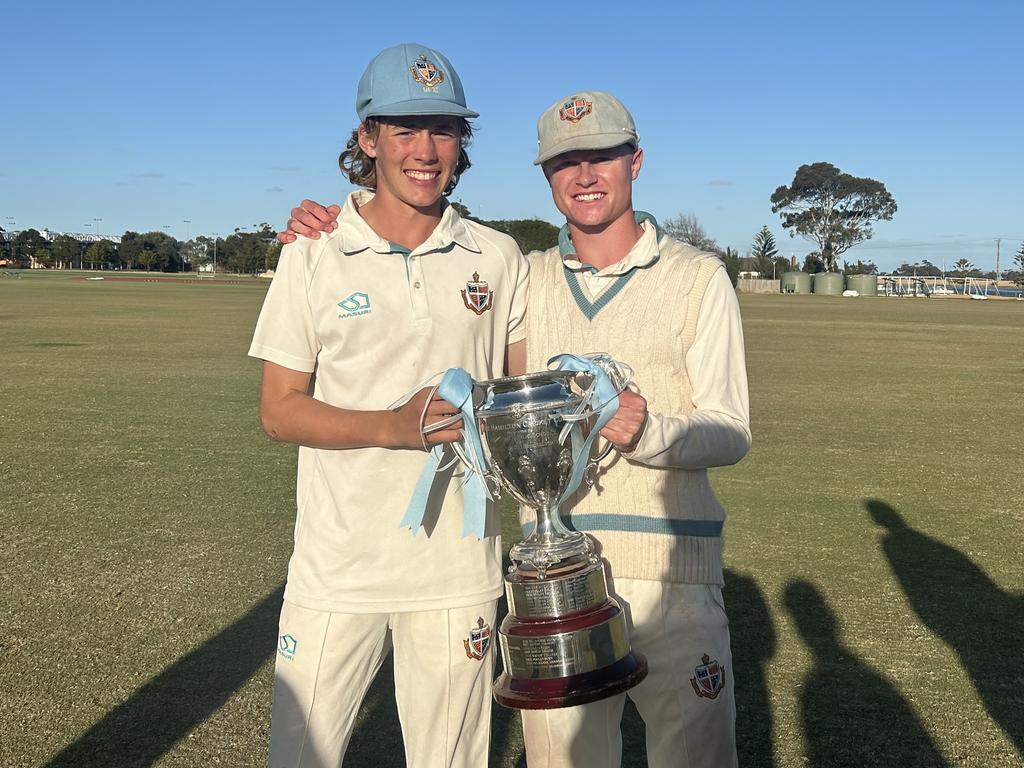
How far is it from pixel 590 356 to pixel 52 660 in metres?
3.58

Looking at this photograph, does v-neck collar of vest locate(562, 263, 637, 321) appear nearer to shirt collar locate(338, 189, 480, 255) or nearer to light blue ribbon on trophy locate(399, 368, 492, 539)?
shirt collar locate(338, 189, 480, 255)

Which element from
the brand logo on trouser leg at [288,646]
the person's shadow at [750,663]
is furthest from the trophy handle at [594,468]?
the person's shadow at [750,663]

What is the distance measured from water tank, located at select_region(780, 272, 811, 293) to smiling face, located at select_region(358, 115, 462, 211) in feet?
307

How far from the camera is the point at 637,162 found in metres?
2.86

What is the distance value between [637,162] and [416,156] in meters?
0.60

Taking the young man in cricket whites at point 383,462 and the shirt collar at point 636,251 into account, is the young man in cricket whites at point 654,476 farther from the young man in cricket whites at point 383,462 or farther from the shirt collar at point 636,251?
the young man in cricket whites at point 383,462

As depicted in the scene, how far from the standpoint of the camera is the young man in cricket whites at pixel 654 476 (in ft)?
8.75

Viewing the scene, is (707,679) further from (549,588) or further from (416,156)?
(416,156)

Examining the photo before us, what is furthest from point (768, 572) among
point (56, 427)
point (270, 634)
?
point (56, 427)

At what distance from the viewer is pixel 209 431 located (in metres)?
11.3

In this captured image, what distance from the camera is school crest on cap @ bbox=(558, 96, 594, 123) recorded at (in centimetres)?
268

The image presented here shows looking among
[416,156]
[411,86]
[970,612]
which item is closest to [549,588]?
[416,156]

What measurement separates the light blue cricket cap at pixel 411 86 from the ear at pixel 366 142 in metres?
0.07

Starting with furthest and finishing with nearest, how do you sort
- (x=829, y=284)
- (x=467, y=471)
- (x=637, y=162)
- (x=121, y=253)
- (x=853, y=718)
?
(x=121, y=253) → (x=829, y=284) → (x=853, y=718) → (x=637, y=162) → (x=467, y=471)
